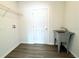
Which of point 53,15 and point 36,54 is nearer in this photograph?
point 36,54

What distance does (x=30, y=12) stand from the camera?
5.32 metres

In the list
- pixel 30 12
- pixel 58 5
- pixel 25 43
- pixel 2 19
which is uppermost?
pixel 58 5

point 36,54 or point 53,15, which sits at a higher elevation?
Answer: point 53,15

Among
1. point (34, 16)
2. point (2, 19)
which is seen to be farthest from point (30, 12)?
point (2, 19)

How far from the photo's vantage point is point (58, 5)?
519 centimetres

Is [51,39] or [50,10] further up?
[50,10]

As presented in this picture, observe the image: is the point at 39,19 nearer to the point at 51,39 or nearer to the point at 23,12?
the point at 23,12

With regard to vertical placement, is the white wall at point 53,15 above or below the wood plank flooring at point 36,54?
above

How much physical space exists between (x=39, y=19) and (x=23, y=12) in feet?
3.06

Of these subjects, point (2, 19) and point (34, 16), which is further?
point (34, 16)

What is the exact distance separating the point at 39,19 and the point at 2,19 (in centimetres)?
240

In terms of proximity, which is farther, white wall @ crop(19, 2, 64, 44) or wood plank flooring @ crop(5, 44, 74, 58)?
white wall @ crop(19, 2, 64, 44)

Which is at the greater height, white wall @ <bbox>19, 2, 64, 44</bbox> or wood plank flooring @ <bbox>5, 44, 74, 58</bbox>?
white wall @ <bbox>19, 2, 64, 44</bbox>

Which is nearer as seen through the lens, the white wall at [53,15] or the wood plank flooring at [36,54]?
the wood plank flooring at [36,54]
